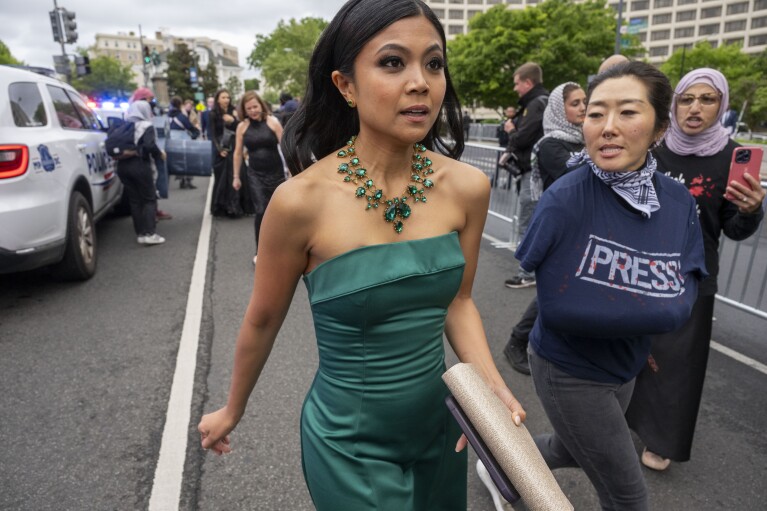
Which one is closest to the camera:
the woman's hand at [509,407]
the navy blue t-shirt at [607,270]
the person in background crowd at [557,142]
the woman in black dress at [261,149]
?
the woman's hand at [509,407]

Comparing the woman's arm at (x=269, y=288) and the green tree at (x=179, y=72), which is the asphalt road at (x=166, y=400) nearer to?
the woman's arm at (x=269, y=288)

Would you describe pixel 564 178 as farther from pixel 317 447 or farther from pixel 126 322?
pixel 126 322

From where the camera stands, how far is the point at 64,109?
6.09 meters

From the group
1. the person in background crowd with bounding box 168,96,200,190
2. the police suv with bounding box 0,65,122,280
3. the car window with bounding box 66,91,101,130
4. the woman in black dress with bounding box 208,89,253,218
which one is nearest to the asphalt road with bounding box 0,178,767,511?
the police suv with bounding box 0,65,122,280

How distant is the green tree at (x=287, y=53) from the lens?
64812 millimetres

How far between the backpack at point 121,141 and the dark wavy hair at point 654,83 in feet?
19.8

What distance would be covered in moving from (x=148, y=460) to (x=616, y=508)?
225cm

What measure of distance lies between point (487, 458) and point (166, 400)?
2.90 meters

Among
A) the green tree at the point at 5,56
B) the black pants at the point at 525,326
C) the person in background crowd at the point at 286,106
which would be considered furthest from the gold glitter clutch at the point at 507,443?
the green tree at the point at 5,56

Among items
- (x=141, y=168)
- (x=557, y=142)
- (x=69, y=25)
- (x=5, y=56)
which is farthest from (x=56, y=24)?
(x=5, y=56)

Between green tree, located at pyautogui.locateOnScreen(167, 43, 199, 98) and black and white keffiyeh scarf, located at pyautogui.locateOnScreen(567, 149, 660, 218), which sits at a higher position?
green tree, located at pyautogui.locateOnScreen(167, 43, 199, 98)

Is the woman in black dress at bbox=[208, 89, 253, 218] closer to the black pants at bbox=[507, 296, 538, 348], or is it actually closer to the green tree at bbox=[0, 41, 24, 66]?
the black pants at bbox=[507, 296, 538, 348]

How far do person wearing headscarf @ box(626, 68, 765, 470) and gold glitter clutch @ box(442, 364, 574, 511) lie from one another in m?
1.83

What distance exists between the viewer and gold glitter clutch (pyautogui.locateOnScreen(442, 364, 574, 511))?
1.02 metres
